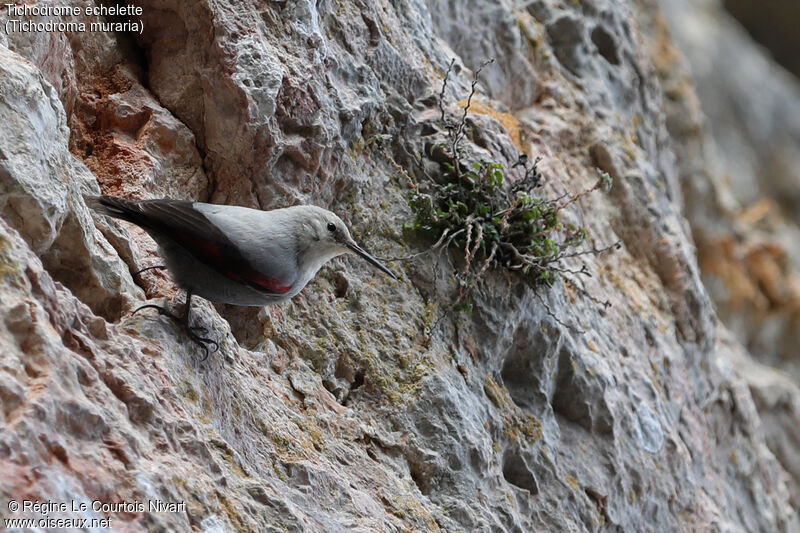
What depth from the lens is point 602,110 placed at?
23.6ft

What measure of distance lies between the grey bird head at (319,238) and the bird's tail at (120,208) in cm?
67

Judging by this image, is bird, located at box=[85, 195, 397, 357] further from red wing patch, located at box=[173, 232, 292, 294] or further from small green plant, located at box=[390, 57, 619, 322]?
small green plant, located at box=[390, 57, 619, 322]

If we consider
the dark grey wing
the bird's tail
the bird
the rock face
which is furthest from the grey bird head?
the bird's tail

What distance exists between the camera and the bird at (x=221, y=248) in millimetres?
3221

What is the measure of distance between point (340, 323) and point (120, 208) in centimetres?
142

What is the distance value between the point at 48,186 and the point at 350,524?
1.74 metres

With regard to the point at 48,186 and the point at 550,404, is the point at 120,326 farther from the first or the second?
the point at 550,404

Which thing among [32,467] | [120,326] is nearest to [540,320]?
[120,326]

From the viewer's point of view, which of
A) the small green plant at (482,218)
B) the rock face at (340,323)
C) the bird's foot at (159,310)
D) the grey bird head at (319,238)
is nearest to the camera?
the rock face at (340,323)

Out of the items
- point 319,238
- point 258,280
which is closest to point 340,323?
point 319,238

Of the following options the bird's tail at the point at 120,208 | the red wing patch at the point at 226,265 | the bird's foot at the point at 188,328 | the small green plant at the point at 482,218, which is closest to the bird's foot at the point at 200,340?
the bird's foot at the point at 188,328

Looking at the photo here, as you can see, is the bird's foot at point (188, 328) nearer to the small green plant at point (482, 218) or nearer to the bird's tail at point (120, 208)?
the bird's tail at point (120, 208)

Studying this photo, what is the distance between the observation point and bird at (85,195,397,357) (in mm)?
3221

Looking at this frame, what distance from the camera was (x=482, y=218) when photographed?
479cm
